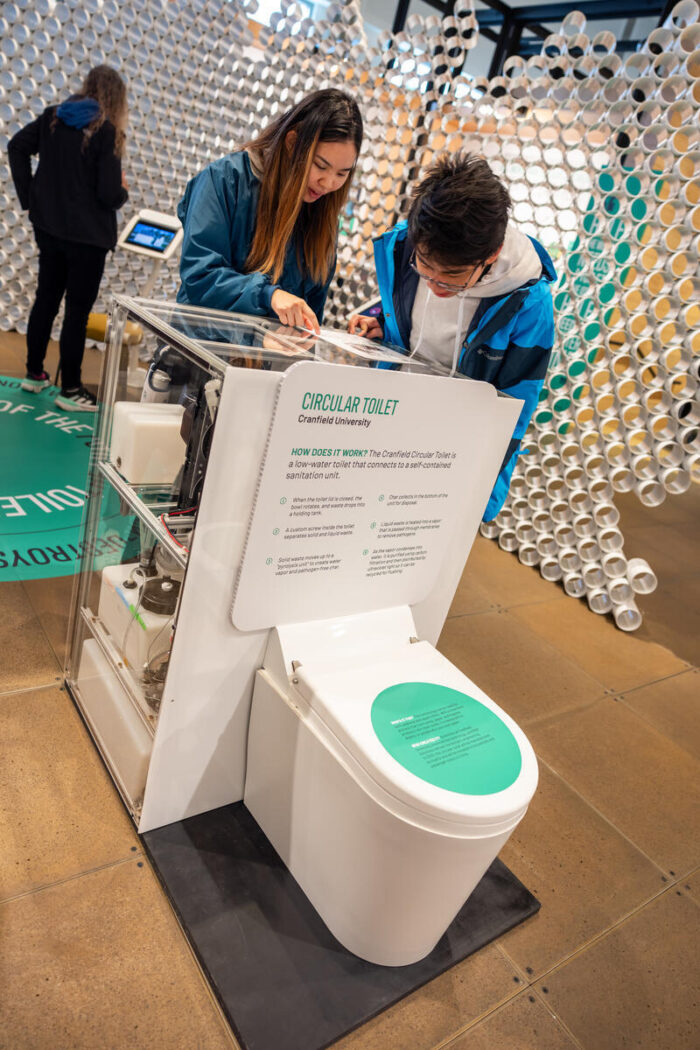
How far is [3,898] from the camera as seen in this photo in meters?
1.28

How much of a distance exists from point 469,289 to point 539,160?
221cm

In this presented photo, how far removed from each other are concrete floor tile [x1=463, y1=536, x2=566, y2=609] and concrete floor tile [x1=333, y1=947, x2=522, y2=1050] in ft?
5.51

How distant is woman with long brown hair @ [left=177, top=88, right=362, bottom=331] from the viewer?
148 centimetres

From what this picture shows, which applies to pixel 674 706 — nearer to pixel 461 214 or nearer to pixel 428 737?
pixel 428 737

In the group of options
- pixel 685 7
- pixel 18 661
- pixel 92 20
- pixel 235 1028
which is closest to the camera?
pixel 235 1028

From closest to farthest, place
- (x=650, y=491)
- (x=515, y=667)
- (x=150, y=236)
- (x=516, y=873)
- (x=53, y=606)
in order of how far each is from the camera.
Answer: (x=516, y=873) → (x=53, y=606) → (x=515, y=667) → (x=650, y=491) → (x=150, y=236)

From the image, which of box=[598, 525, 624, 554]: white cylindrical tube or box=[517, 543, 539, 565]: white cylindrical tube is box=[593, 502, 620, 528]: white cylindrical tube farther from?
box=[517, 543, 539, 565]: white cylindrical tube

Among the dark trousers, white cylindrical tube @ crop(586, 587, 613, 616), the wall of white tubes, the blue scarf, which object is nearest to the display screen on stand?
the dark trousers

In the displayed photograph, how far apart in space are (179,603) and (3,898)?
0.66 m

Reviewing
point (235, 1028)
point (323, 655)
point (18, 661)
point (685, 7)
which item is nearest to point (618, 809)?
point (323, 655)

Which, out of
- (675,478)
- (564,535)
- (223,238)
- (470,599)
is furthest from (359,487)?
(564,535)

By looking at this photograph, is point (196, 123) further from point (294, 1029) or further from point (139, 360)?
point (294, 1029)

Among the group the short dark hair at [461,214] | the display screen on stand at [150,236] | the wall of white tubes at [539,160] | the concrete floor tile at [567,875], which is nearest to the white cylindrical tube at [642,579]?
the wall of white tubes at [539,160]

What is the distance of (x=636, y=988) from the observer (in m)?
1.44
